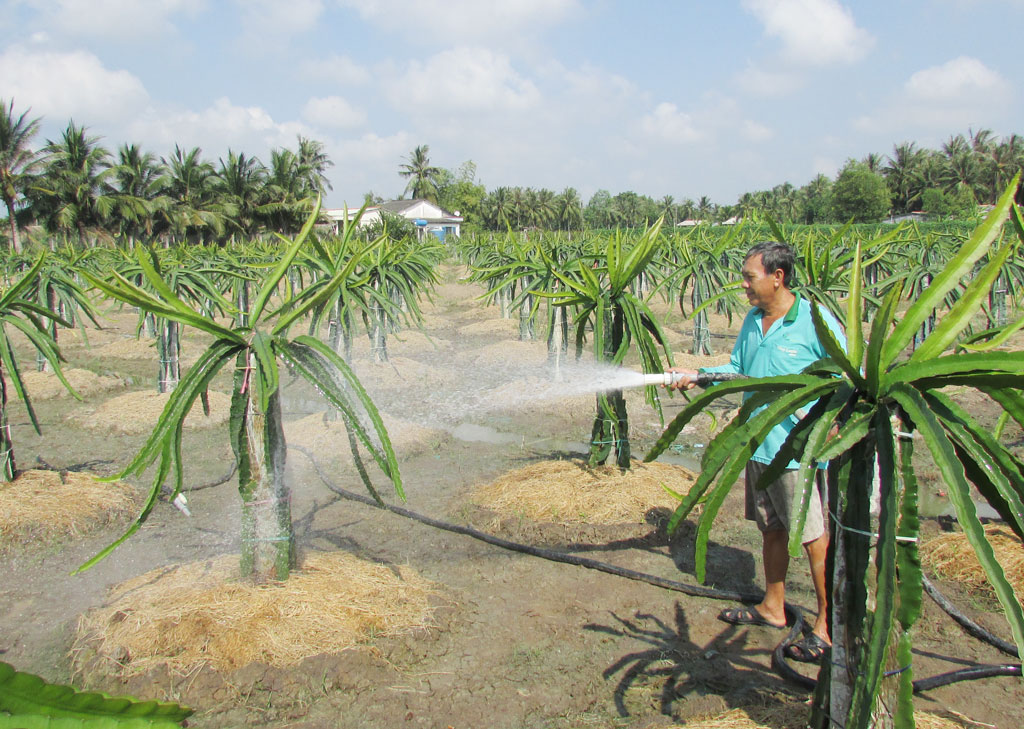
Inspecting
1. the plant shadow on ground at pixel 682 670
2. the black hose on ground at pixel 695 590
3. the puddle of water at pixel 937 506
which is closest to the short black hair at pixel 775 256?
the black hose on ground at pixel 695 590

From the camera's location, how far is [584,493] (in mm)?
4969

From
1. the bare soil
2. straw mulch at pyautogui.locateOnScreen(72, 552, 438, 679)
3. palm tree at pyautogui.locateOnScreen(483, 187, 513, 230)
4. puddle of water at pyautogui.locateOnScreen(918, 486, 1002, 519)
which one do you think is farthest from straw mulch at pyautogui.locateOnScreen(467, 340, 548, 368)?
palm tree at pyautogui.locateOnScreen(483, 187, 513, 230)

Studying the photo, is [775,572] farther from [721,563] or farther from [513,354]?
[513,354]

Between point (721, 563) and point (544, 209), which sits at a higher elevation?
point (544, 209)

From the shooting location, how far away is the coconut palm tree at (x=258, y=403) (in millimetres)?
2863

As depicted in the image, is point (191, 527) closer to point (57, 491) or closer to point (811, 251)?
point (57, 491)

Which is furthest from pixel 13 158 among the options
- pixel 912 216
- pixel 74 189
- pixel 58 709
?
pixel 912 216

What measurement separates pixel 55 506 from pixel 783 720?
15.8ft

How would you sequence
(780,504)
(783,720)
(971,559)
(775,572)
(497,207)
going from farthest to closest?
1. (497,207)
2. (971,559)
3. (775,572)
4. (780,504)
5. (783,720)

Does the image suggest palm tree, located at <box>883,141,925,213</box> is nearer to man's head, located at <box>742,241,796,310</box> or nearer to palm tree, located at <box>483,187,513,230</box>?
palm tree, located at <box>483,187,513,230</box>

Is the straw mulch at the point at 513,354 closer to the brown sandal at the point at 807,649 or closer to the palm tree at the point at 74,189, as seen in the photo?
the brown sandal at the point at 807,649

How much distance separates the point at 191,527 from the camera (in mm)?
4867

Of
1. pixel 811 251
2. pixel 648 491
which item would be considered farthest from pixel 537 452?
pixel 811 251

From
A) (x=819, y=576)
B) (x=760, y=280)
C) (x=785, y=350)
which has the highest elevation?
(x=760, y=280)
